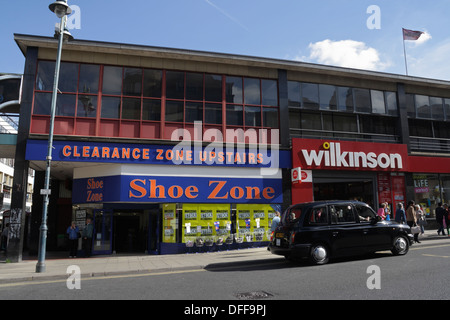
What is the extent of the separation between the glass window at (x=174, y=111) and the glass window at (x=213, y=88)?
4.99ft

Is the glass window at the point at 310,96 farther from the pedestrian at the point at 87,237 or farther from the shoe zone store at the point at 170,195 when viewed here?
the pedestrian at the point at 87,237

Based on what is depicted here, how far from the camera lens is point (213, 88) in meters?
17.5

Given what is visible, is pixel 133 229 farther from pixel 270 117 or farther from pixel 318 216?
pixel 318 216

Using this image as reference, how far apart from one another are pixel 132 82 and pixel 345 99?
12.2 meters

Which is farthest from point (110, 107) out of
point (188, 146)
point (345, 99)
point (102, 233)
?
point (345, 99)

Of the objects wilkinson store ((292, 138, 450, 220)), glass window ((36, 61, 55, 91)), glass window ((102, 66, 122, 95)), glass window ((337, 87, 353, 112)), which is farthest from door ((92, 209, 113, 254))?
glass window ((337, 87, 353, 112))

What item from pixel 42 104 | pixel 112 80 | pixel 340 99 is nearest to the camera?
pixel 42 104

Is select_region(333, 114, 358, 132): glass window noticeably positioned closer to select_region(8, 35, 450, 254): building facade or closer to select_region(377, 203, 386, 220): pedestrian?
select_region(8, 35, 450, 254): building facade

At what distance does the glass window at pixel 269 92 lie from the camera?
59.8 ft

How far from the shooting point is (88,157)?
50.0 ft

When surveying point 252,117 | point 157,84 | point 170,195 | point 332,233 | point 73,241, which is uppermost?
point 157,84

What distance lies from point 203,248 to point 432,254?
30.3ft
